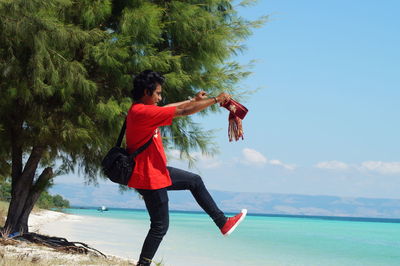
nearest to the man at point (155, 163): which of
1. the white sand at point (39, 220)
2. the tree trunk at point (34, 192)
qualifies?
the tree trunk at point (34, 192)

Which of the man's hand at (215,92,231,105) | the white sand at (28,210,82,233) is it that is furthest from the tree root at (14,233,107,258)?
the white sand at (28,210,82,233)

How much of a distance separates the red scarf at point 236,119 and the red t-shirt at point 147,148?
583mm

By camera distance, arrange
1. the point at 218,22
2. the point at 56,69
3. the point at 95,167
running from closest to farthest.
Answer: the point at 56,69
the point at 218,22
the point at 95,167

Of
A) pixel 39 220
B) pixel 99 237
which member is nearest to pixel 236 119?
pixel 99 237

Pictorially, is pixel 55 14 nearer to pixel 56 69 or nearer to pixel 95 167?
pixel 56 69

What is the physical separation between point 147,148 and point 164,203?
0.50 m

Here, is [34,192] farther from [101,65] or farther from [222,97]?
[222,97]

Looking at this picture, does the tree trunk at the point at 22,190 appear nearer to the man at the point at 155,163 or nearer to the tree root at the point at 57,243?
the tree root at the point at 57,243

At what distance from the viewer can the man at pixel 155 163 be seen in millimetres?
4910

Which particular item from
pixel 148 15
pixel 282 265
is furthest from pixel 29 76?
pixel 282 265

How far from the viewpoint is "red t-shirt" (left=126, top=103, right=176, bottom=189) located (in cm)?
494

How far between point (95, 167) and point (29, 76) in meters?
3.56

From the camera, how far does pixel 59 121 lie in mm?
10461

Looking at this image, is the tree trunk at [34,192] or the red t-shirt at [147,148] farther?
the tree trunk at [34,192]
